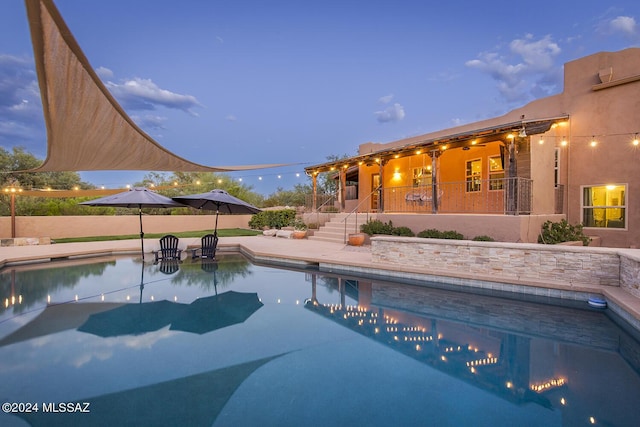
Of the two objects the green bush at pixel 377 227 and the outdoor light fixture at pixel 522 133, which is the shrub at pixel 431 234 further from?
the outdoor light fixture at pixel 522 133

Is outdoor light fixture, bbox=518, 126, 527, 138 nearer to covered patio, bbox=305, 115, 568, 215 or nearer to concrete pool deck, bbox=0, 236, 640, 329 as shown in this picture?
covered patio, bbox=305, 115, 568, 215

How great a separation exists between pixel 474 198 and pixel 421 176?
2.59 metres

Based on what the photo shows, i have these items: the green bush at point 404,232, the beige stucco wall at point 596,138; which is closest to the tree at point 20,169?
the green bush at point 404,232

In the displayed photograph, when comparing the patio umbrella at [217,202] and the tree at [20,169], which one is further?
the tree at [20,169]

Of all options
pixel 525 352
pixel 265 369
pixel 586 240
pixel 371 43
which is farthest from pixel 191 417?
pixel 371 43

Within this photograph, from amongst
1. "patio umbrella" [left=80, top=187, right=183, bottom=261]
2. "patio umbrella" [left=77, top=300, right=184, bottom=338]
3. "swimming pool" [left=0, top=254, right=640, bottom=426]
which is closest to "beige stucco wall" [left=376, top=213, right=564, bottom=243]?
"swimming pool" [left=0, top=254, right=640, bottom=426]

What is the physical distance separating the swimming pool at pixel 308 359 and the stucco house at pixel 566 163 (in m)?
3.98

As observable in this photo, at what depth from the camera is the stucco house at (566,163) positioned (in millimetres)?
9047

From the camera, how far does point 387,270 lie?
7.75 meters

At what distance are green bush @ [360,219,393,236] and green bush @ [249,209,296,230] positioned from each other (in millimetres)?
7619

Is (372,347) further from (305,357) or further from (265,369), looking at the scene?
(265,369)

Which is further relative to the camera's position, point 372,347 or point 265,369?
point 372,347

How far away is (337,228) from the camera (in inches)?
512

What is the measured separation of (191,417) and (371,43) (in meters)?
34.0
